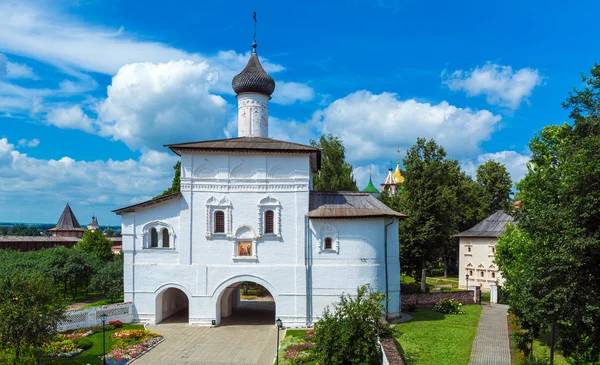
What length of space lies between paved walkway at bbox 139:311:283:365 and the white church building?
2.66 feet

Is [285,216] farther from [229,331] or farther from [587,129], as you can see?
[587,129]

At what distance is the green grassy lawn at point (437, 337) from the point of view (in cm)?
1478

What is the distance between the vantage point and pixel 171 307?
2169 cm

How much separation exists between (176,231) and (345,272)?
7.20m

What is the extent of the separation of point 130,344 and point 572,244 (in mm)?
13774

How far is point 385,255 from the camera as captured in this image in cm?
2016

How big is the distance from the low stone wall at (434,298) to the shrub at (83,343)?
13.8 meters

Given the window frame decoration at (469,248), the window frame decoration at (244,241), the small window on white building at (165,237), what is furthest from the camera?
the window frame decoration at (469,248)

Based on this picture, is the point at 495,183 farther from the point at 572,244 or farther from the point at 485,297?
the point at 572,244

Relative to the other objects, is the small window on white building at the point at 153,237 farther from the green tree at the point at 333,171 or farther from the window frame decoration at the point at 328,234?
the green tree at the point at 333,171

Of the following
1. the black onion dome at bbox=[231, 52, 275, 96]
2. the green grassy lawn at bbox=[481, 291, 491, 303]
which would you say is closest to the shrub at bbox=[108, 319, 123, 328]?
the black onion dome at bbox=[231, 52, 275, 96]

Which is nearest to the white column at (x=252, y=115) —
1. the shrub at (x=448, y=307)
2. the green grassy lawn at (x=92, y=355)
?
the green grassy lawn at (x=92, y=355)

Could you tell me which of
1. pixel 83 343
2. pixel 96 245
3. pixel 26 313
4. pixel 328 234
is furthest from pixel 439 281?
pixel 26 313

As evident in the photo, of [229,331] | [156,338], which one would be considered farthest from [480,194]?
[156,338]
